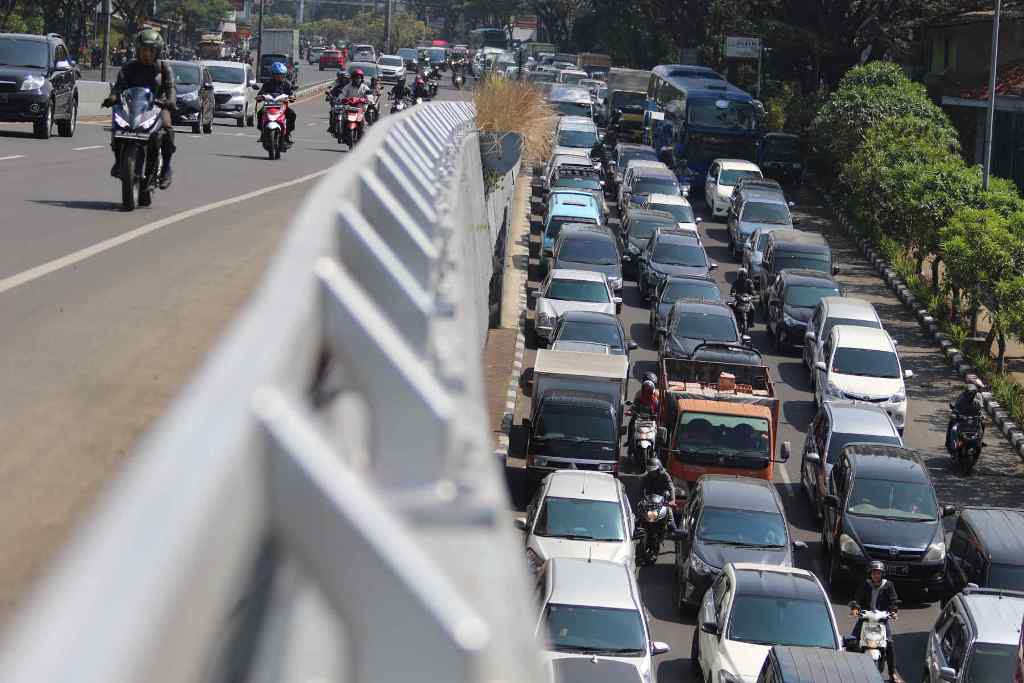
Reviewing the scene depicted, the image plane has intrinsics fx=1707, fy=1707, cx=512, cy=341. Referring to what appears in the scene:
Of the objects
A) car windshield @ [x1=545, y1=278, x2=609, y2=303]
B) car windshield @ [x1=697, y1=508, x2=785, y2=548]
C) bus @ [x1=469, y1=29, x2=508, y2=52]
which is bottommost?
car windshield @ [x1=697, y1=508, x2=785, y2=548]

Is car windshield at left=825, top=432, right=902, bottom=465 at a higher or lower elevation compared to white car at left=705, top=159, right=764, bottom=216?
lower

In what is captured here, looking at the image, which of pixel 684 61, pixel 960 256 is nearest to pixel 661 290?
pixel 960 256

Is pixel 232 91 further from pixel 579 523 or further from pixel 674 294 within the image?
pixel 579 523

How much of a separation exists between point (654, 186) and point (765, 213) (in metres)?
4.42

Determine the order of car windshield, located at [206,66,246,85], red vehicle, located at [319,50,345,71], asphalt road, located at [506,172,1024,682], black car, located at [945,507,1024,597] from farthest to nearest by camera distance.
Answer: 1. red vehicle, located at [319,50,345,71]
2. car windshield, located at [206,66,246,85]
3. asphalt road, located at [506,172,1024,682]
4. black car, located at [945,507,1024,597]

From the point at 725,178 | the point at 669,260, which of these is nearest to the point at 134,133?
the point at 669,260

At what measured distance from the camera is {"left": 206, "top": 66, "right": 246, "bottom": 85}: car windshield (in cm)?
4962

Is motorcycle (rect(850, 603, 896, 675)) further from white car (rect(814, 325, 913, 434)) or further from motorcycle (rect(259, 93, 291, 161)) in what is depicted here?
motorcycle (rect(259, 93, 291, 161))

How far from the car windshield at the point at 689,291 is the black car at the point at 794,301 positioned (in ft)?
4.49

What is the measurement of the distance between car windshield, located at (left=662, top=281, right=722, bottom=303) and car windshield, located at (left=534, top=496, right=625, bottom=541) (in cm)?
1391

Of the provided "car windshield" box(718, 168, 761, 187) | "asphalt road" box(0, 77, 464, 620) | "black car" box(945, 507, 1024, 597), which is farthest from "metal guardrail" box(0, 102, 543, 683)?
"car windshield" box(718, 168, 761, 187)

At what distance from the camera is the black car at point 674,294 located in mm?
34688

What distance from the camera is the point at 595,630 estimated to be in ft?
56.0

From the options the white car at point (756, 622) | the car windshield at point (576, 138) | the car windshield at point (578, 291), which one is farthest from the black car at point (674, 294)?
the car windshield at point (576, 138)
